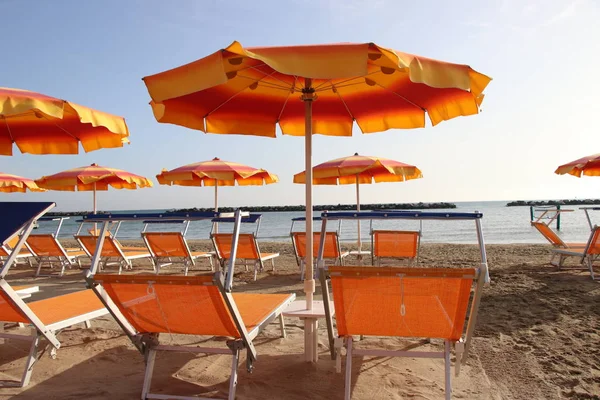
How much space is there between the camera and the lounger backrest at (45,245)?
816 cm

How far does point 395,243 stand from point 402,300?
15.8 ft

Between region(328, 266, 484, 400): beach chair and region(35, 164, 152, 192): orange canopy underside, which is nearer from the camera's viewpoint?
region(328, 266, 484, 400): beach chair

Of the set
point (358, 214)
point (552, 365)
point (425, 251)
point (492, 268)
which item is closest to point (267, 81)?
point (358, 214)

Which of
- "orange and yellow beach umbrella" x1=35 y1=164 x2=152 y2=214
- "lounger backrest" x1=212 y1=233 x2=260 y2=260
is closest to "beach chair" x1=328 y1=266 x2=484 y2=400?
"lounger backrest" x1=212 y1=233 x2=260 y2=260

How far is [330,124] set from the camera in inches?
184

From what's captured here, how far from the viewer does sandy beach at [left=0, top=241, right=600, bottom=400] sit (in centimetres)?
279

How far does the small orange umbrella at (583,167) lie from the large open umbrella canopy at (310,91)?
7339 millimetres

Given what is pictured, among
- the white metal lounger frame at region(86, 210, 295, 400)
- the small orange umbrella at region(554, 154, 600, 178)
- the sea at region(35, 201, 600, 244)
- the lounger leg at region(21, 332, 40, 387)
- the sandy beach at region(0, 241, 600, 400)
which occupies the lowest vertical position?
the sea at region(35, 201, 600, 244)

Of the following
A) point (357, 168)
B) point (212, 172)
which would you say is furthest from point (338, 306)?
point (212, 172)

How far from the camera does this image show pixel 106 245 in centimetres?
798

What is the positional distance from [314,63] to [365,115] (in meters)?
2.16

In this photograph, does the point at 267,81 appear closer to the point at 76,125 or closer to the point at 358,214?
the point at 358,214

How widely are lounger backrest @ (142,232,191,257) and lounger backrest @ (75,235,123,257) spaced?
2.53ft

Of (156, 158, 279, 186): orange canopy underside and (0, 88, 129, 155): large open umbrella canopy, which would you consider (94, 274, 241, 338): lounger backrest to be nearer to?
(0, 88, 129, 155): large open umbrella canopy
